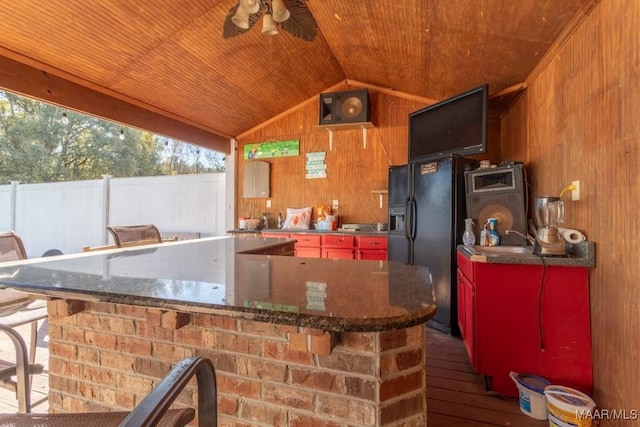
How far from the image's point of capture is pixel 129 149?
32.4 ft

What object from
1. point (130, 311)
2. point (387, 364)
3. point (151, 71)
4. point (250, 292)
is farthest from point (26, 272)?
point (151, 71)

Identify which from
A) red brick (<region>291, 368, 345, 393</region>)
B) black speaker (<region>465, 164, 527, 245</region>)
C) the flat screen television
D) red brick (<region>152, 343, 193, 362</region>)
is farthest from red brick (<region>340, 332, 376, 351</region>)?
the flat screen television

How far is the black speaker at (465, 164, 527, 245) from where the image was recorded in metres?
2.55

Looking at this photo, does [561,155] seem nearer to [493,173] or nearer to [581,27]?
[493,173]

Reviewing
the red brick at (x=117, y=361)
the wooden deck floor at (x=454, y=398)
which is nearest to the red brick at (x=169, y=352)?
the red brick at (x=117, y=361)

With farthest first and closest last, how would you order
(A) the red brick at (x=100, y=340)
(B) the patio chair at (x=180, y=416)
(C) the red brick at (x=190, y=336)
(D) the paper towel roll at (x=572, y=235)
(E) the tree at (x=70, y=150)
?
(E) the tree at (x=70, y=150) → (D) the paper towel roll at (x=572, y=235) → (A) the red brick at (x=100, y=340) → (C) the red brick at (x=190, y=336) → (B) the patio chair at (x=180, y=416)

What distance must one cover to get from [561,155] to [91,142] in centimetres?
1179

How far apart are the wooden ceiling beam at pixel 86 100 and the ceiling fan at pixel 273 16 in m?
2.23

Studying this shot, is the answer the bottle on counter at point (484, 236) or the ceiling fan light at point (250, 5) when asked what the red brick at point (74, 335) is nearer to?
the ceiling fan light at point (250, 5)

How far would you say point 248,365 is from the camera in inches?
39.8

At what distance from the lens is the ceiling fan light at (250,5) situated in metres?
1.83

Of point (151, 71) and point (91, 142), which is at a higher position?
point (91, 142)

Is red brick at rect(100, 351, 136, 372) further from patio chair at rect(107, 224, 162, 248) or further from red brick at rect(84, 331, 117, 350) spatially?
patio chair at rect(107, 224, 162, 248)

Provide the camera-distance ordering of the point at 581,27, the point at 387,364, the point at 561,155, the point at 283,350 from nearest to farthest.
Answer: the point at 387,364 → the point at 283,350 → the point at 581,27 → the point at 561,155
